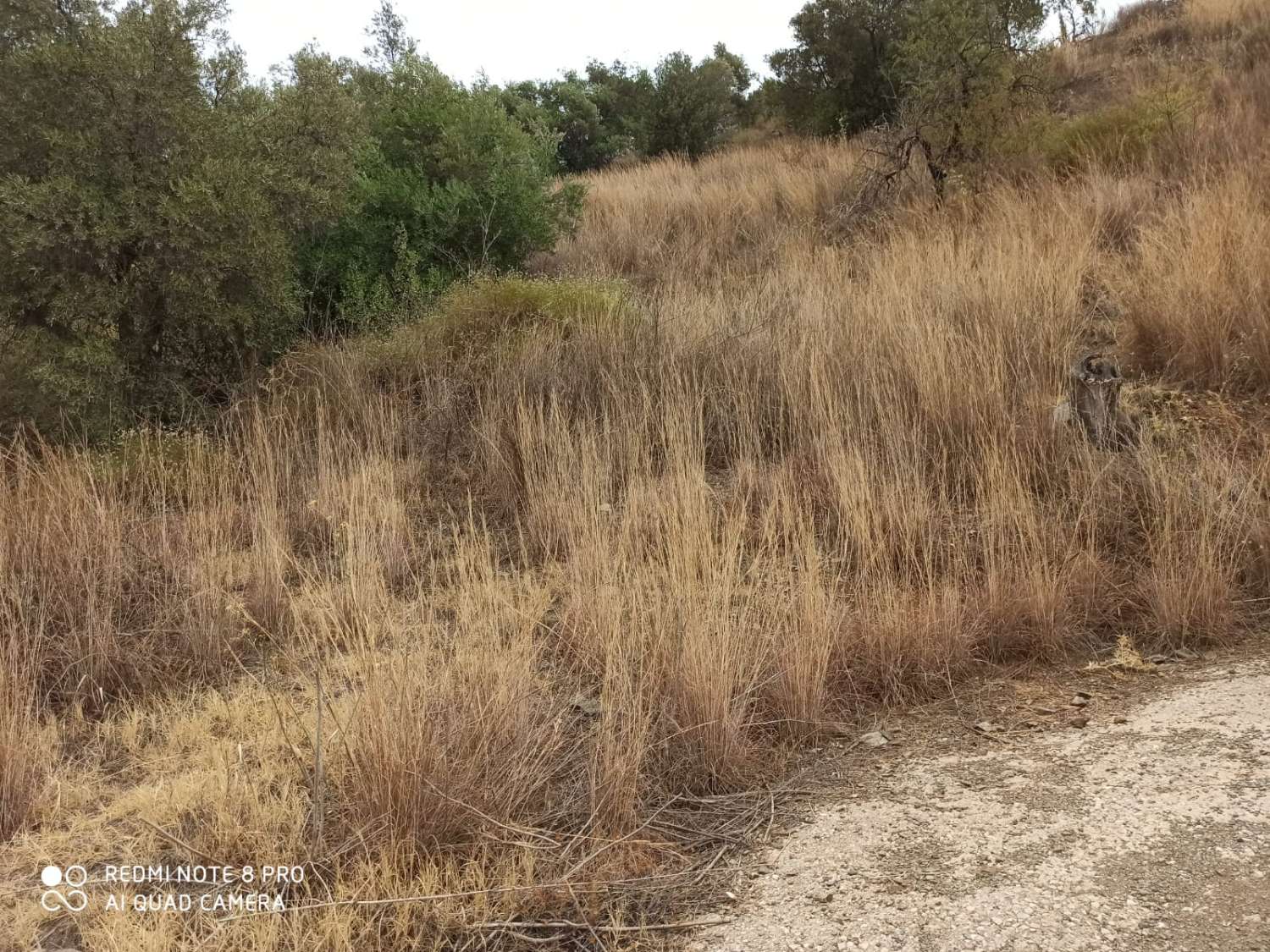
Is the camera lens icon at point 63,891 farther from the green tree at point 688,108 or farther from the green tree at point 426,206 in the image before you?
the green tree at point 688,108

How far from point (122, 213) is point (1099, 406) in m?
6.33

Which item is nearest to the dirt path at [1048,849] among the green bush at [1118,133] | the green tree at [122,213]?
the green tree at [122,213]

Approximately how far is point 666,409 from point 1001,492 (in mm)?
2059

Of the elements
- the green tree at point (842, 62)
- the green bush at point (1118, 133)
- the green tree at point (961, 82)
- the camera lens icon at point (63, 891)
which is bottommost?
the camera lens icon at point (63, 891)

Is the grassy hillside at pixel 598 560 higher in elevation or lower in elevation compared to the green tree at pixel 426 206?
lower

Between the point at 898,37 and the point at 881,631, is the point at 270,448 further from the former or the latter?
the point at 898,37

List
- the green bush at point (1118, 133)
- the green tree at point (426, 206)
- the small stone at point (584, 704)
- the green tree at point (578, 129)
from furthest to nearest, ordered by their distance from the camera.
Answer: the green tree at point (578, 129) → the green bush at point (1118, 133) → the green tree at point (426, 206) → the small stone at point (584, 704)

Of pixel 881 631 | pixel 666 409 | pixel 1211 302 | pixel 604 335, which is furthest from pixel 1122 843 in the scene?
pixel 604 335

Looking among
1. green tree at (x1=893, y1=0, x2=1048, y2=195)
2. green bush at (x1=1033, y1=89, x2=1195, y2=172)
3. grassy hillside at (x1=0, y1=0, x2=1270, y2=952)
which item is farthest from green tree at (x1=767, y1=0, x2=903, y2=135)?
grassy hillside at (x1=0, y1=0, x2=1270, y2=952)

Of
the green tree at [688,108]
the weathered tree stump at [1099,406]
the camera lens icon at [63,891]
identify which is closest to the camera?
the camera lens icon at [63,891]

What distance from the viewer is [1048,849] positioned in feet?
7.73

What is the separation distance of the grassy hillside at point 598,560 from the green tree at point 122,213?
68 cm

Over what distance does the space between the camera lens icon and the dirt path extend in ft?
5.45

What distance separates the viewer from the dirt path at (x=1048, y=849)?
6.86 feet
